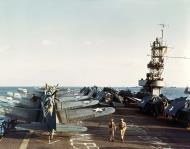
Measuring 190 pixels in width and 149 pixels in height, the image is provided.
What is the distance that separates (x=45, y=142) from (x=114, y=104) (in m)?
35.3

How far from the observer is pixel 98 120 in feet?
145

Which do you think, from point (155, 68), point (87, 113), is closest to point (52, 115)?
point (87, 113)

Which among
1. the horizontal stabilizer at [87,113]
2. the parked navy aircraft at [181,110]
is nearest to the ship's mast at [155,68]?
the parked navy aircraft at [181,110]

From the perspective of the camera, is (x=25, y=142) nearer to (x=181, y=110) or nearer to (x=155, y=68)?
(x=181, y=110)

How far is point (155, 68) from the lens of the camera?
70.1 metres

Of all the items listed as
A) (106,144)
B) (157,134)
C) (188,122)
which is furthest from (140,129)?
(106,144)

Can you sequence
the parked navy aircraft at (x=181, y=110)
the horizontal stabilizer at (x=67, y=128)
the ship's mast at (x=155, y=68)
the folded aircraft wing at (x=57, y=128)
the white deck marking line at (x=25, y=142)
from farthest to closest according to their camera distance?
the ship's mast at (x=155, y=68), the parked navy aircraft at (x=181, y=110), the horizontal stabilizer at (x=67, y=128), the folded aircraft wing at (x=57, y=128), the white deck marking line at (x=25, y=142)

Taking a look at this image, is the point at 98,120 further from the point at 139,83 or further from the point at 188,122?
the point at 139,83

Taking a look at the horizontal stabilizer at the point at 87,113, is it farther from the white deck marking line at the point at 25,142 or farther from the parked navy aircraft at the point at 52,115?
the white deck marking line at the point at 25,142

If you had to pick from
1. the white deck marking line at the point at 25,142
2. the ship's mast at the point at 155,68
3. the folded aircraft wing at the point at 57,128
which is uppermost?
the ship's mast at the point at 155,68

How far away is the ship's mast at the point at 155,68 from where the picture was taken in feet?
226

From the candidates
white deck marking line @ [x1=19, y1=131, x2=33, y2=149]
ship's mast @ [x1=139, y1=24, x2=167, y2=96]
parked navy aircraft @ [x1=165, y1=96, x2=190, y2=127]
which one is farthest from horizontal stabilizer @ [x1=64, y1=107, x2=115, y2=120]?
ship's mast @ [x1=139, y1=24, x2=167, y2=96]

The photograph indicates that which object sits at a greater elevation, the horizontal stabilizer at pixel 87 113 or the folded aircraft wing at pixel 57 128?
the horizontal stabilizer at pixel 87 113

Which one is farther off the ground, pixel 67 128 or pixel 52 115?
pixel 52 115
